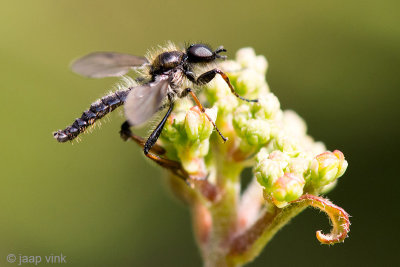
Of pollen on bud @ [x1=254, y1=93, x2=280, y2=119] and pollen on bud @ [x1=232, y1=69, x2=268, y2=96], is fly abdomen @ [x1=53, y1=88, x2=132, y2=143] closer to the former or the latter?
pollen on bud @ [x1=232, y1=69, x2=268, y2=96]

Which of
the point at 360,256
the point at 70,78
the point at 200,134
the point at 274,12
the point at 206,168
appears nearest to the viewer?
the point at 200,134

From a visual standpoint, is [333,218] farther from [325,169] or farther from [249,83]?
[249,83]

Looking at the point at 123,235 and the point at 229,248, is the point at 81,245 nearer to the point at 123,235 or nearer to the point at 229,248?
the point at 123,235

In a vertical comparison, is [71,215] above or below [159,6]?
below

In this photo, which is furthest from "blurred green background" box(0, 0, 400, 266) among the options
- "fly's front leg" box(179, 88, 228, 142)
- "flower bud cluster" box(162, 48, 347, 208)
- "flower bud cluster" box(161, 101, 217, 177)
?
"flower bud cluster" box(161, 101, 217, 177)

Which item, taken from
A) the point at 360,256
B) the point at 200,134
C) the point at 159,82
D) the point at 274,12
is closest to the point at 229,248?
the point at 200,134

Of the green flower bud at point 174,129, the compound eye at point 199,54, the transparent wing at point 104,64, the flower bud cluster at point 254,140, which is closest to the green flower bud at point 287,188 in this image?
the flower bud cluster at point 254,140
